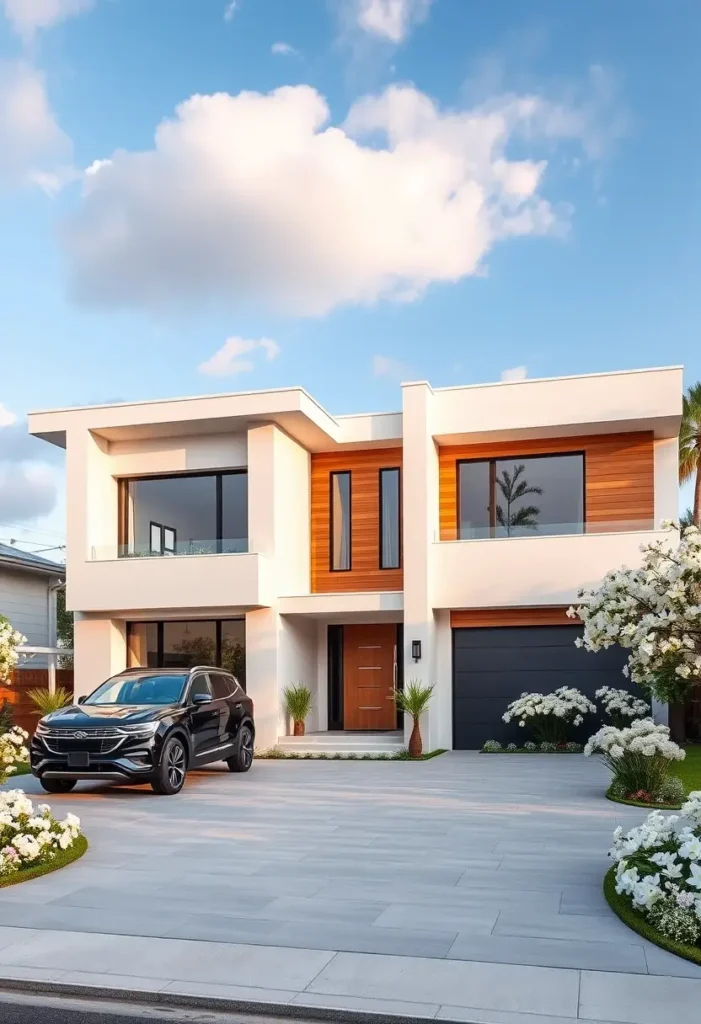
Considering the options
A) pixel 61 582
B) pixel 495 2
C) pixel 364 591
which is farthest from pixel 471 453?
pixel 61 582

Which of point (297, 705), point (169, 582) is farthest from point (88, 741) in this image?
point (297, 705)

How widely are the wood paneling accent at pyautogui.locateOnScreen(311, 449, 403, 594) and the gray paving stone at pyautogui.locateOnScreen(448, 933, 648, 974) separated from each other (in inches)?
559

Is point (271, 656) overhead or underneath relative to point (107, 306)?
underneath

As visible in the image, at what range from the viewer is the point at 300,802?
12.3m

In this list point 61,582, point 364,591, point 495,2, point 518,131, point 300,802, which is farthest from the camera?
point 61,582

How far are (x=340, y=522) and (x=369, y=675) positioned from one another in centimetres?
325

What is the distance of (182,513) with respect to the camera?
65.8 feet

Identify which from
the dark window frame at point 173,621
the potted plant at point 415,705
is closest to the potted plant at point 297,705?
the dark window frame at point 173,621

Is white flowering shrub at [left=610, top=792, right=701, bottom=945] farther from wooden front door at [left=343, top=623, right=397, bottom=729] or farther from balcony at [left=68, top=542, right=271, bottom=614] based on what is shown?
wooden front door at [left=343, top=623, right=397, bottom=729]

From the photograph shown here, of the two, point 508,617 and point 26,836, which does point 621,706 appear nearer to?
point 508,617

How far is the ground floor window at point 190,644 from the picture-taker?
19.6m

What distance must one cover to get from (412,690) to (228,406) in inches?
245

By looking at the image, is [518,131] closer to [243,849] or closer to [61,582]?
[243,849]

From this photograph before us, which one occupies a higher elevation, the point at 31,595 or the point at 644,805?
the point at 31,595
